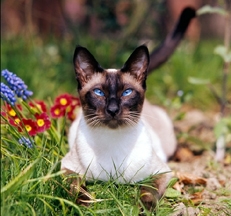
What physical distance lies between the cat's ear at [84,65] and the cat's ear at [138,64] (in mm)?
173

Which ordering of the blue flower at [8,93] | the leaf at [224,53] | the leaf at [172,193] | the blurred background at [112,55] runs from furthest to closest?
1. the blurred background at [112,55]
2. the leaf at [224,53]
3. the blue flower at [8,93]
4. the leaf at [172,193]

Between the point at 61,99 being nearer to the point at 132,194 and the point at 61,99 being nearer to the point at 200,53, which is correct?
the point at 132,194

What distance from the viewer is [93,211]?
2.55 metres

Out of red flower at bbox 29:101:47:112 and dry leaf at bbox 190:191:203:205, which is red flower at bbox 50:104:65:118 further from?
dry leaf at bbox 190:191:203:205

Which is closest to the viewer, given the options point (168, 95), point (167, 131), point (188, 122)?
point (167, 131)

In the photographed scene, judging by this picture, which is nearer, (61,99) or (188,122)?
(61,99)

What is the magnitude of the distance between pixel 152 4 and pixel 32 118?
278cm

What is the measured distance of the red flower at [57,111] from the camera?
371 cm

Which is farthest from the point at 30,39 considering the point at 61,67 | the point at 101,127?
the point at 101,127

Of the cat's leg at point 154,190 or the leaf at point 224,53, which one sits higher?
the leaf at point 224,53

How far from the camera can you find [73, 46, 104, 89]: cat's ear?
289 centimetres

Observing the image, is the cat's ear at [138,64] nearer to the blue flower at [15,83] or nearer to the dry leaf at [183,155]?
the blue flower at [15,83]

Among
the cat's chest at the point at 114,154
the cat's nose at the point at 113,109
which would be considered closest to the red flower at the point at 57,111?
the cat's chest at the point at 114,154

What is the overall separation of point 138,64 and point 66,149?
1040 mm
